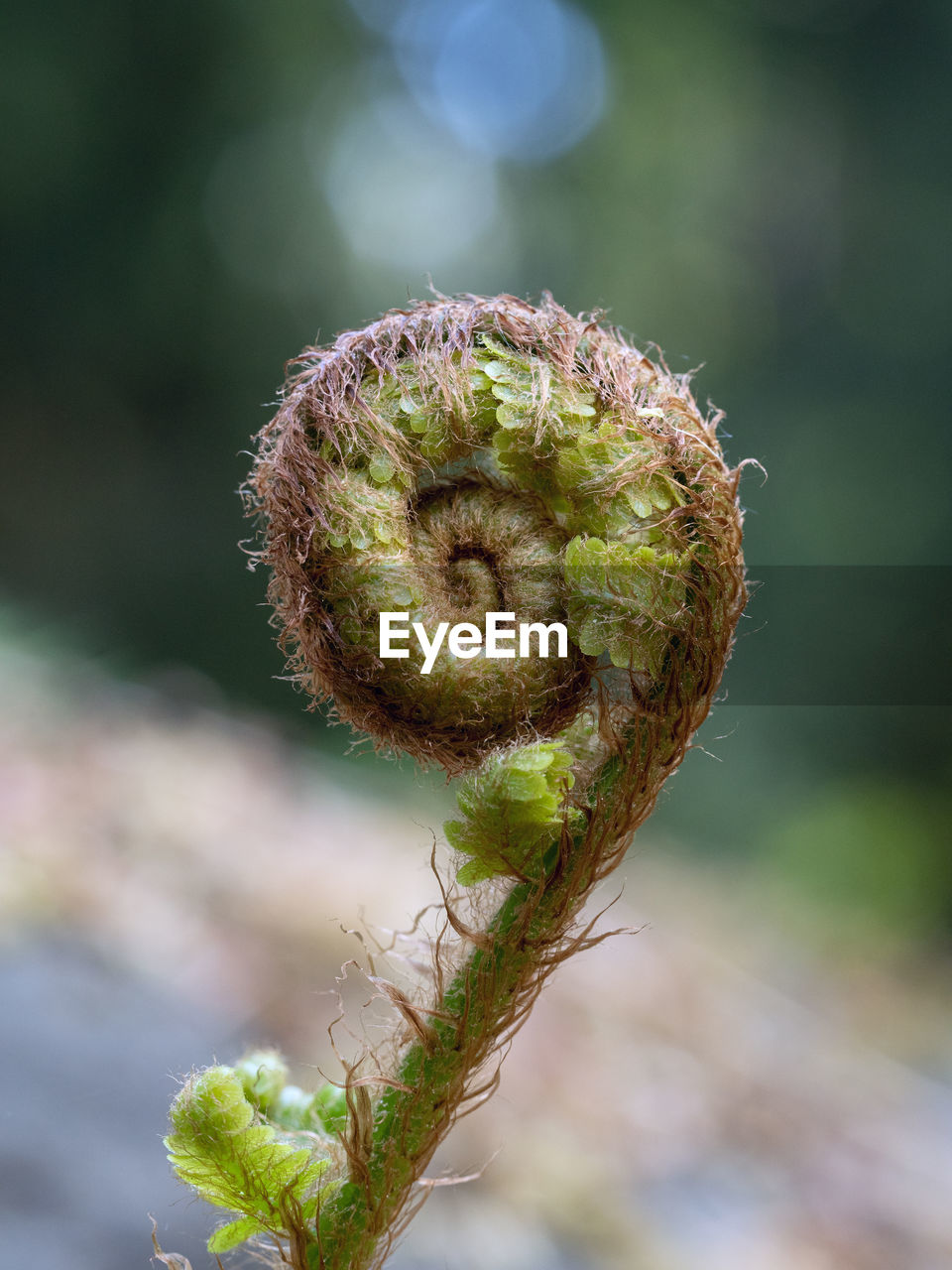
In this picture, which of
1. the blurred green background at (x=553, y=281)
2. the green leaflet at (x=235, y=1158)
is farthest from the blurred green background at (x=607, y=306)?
the green leaflet at (x=235, y=1158)

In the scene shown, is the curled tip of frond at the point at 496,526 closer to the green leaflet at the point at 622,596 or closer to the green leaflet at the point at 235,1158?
the green leaflet at the point at 622,596

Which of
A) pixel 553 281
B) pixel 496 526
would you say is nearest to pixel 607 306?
pixel 553 281

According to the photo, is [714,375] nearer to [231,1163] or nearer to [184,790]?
[184,790]

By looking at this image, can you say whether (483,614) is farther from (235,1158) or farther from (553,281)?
(553,281)

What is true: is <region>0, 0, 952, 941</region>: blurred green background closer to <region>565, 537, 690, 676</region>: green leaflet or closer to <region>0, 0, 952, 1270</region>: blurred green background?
<region>0, 0, 952, 1270</region>: blurred green background

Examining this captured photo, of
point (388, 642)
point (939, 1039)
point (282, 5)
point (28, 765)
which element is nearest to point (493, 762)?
point (388, 642)

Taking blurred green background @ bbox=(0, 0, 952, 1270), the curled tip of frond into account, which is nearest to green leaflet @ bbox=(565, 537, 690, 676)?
the curled tip of frond
